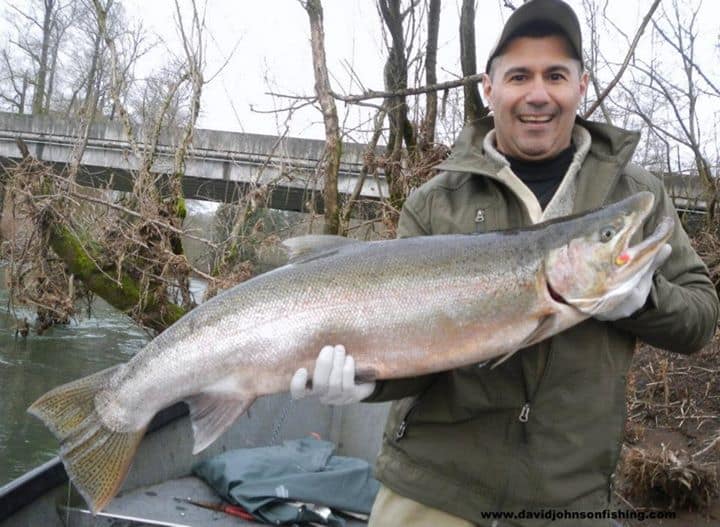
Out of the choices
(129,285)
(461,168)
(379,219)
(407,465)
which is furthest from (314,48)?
(407,465)

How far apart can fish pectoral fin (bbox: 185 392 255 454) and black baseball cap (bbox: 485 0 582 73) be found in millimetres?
1868

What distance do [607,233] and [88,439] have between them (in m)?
2.21

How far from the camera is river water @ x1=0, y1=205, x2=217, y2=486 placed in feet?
26.0

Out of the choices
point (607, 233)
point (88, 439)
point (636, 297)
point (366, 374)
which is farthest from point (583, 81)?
point (88, 439)

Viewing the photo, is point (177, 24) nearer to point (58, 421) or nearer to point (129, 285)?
point (129, 285)

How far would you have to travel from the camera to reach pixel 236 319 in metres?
2.62

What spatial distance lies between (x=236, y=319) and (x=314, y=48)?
724 cm

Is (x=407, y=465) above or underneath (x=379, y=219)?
underneath

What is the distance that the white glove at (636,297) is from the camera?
7.61ft

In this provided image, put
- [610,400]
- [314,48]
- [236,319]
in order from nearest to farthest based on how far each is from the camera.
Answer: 1. [610,400]
2. [236,319]
3. [314,48]

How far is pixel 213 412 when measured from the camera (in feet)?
8.85

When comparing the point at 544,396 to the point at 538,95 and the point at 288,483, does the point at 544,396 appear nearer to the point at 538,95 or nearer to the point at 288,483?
the point at 538,95


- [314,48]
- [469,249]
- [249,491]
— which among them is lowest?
[249,491]

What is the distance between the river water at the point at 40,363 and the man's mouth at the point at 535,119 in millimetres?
6722
